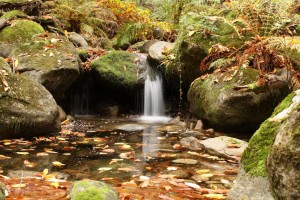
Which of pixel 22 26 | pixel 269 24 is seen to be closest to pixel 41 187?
pixel 269 24

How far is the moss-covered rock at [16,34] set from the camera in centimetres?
874

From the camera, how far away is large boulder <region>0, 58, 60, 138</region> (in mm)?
5277

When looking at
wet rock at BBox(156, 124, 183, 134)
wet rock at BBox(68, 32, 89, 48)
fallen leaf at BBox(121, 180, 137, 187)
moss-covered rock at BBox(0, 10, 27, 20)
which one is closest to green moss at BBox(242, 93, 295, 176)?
fallen leaf at BBox(121, 180, 137, 187)

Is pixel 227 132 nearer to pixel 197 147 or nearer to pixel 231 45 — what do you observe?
pixel 197 147

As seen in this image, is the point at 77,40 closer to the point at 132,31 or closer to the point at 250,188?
the point at 132,31

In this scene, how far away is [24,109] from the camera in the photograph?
17.7ft

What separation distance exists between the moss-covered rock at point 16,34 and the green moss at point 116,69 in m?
1.98

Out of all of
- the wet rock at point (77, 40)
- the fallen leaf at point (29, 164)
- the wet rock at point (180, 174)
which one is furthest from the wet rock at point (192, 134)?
the wet rock at point (77, 40)

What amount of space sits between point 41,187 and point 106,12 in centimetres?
1153

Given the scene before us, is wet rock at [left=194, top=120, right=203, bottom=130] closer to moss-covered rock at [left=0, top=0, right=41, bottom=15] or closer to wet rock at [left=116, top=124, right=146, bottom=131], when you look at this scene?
wet rock at [left=116, top=124, right=146, bottom=131]

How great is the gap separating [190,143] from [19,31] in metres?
6.20

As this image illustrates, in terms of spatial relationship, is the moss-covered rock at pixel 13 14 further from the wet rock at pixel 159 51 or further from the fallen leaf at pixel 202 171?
the fallen leaf at pixel 202 171

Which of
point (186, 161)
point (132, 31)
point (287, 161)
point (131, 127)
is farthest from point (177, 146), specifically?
point (132, 31)

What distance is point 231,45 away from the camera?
684 centimetres
